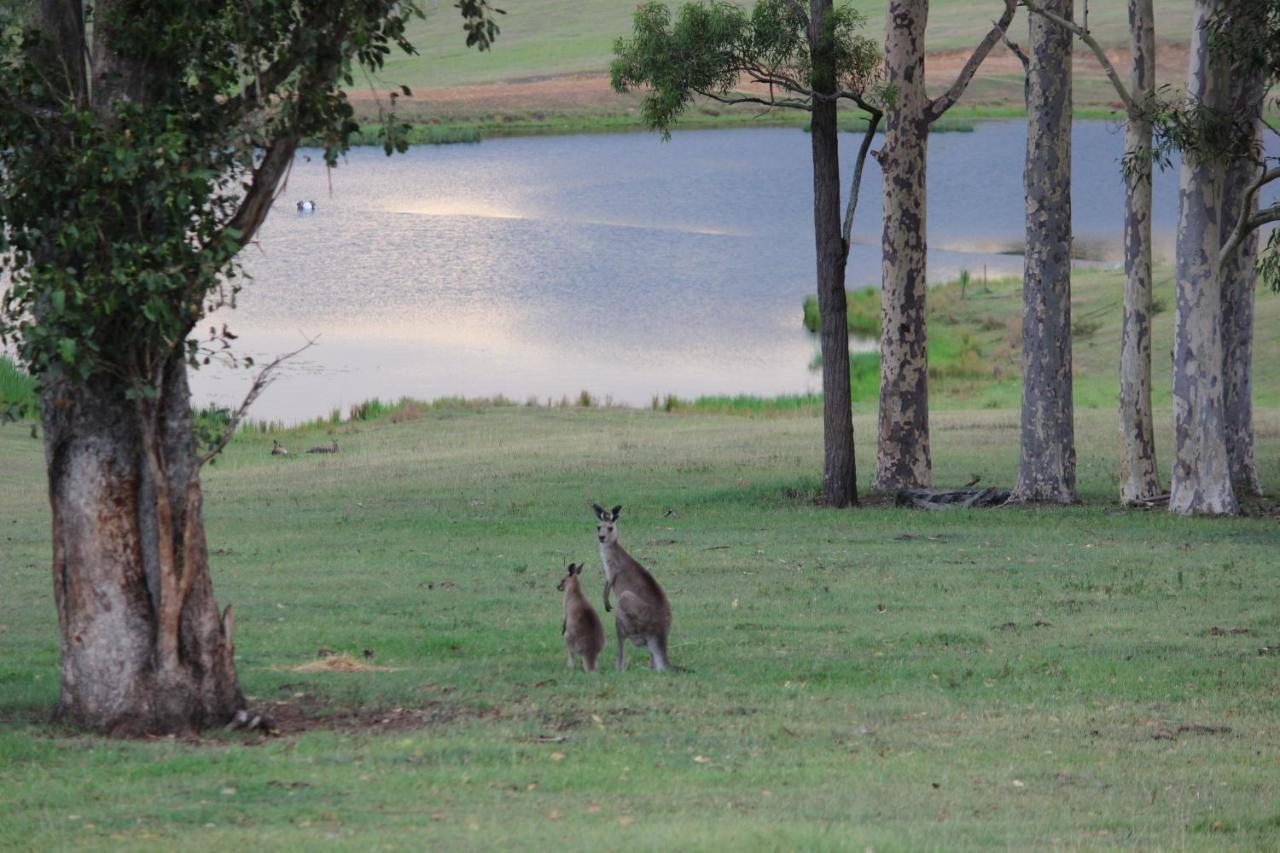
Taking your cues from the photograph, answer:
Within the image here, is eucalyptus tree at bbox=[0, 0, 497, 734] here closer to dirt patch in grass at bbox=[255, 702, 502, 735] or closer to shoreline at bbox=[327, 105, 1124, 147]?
dirt patch in grass at bbox=[255, 702, 502, 735]

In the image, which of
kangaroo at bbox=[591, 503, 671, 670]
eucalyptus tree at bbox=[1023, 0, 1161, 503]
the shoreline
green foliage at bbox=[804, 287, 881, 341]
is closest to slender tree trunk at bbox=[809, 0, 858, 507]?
eucalyptus tree at bbox=[1023, 0, 1161, 503]

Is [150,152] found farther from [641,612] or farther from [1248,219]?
[1248,219]

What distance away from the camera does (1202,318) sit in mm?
20062

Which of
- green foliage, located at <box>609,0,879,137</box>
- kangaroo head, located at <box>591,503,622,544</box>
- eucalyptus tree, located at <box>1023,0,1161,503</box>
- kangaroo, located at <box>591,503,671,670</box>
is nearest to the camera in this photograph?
kangaroo, located at <box>591,503,671,670</box>

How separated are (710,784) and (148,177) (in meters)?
4.41

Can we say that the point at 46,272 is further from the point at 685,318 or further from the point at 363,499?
the point at 685,318

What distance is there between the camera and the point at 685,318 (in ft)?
163

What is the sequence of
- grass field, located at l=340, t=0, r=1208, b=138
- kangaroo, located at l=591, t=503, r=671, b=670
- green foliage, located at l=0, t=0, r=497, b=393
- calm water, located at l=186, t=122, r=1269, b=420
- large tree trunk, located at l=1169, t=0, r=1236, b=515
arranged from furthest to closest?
grass field, located at l=340, t=0, r=1208, b=138, calm water, located at l=186, t=122, r=1269, b=420, large tree trunk, located at l=1169, t=0, r=1236, b=515, kangaroo, located at l=591, t=503, r=671, b=670, green foliage, located at l=0, t=0, r=497, b=393

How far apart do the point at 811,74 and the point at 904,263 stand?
2.84m

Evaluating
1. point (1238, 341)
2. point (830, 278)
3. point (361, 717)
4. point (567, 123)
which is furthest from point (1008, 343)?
point (567, 123)

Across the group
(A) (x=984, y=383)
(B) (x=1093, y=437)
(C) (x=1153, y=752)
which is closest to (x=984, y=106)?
(A) (x=984, y=383)

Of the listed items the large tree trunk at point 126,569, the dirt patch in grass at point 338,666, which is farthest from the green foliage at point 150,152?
the dirt patch in grass at point 338,666

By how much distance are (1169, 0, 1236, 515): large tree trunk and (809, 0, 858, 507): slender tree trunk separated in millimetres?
4102

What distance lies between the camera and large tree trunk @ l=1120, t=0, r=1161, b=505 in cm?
2142
